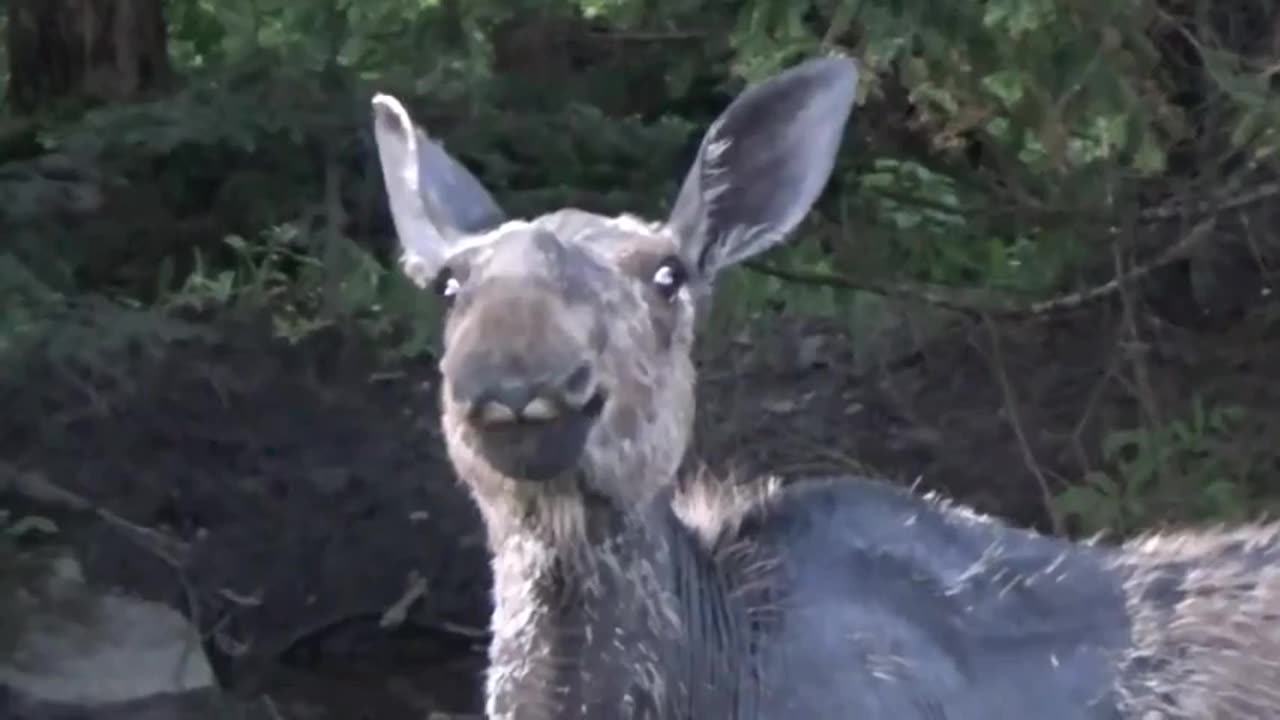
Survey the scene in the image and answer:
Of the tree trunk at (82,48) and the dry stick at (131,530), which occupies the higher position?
the tree trunk at (82,48)

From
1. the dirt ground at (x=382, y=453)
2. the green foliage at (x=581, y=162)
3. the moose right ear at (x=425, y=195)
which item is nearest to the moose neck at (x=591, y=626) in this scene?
the moose right ear at (x=425, y=195)

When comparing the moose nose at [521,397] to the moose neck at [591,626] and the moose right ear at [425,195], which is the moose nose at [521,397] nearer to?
the moose neck at [591,626]

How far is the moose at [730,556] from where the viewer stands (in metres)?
4.34

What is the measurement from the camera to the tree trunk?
9.12 metres

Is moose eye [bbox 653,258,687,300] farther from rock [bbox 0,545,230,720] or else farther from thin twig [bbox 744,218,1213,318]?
rock [bbox 0,545,230,720]

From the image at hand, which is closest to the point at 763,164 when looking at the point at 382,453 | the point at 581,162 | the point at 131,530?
the point at 581,162

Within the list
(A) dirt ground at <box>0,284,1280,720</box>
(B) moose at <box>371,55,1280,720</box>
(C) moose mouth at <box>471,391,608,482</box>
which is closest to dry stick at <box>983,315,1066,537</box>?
(A) dirt ground at <box>0,284,1280,720</box>

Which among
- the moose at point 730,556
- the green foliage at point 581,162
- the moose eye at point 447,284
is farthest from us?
the green foliage at point 581,162

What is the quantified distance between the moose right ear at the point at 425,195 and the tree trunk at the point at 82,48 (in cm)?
389

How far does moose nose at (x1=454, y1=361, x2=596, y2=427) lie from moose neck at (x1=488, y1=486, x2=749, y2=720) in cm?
47

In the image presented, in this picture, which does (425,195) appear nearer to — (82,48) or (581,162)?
(581,162)

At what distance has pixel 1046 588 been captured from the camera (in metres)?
4.89

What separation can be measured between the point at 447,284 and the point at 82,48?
5.26 metres

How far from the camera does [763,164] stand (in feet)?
16.4
